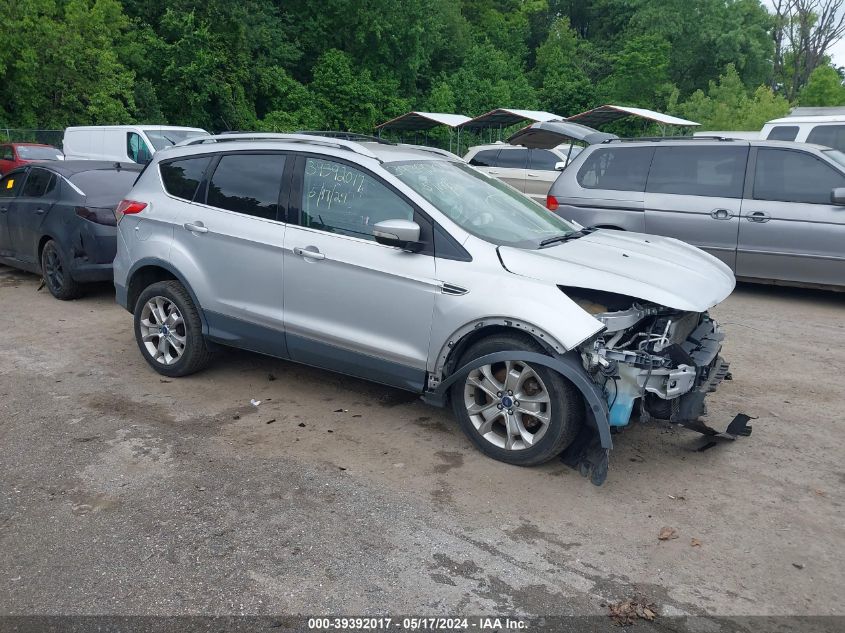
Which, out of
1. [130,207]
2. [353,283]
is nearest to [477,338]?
[353,283]

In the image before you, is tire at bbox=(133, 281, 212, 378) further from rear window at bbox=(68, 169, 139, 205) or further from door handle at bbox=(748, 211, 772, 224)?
door handle at bbox=(748, 211, 772, 224)

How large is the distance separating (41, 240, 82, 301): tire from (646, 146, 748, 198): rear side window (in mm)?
6764

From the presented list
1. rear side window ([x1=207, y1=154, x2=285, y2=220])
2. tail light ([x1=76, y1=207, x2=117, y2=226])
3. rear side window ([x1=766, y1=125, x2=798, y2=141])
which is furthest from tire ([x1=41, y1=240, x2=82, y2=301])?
rear side window ([x1=766, y1=125, x2=798, y2=141])

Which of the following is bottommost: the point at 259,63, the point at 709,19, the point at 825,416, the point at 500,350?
the point at 825,416

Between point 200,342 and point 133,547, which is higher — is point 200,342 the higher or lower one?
the higher one

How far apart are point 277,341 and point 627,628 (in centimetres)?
310

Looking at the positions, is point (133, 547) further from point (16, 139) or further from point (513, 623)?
point (16, 139)

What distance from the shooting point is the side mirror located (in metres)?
4.55

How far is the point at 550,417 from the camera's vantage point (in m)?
4.26

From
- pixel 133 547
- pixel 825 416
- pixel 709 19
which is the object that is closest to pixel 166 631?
pixel 133 547

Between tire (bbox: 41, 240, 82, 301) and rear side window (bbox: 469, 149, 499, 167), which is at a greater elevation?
rear side window (bbox: 469, 149, 499, 167)

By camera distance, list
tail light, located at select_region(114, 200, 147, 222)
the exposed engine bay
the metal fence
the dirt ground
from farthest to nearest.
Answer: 1. the metal fence
2. tail light, located at select_region(114, 200, 147, 222)
3. the exposed engine bay
4. the dirt ground

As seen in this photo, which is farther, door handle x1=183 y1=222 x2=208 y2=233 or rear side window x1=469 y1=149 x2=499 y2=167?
rear side window x1=469 y1=149 x2=499 y2=167

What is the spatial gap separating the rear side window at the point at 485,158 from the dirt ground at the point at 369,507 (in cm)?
1134
